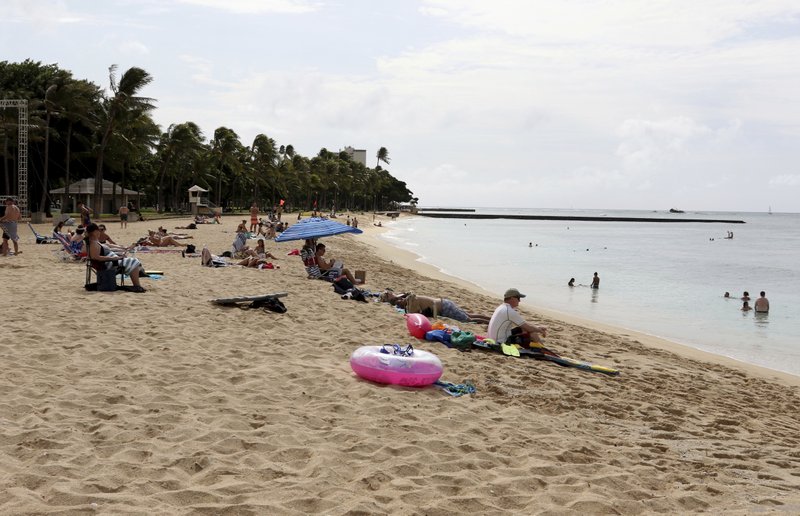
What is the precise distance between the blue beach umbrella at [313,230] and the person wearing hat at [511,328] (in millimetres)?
5632

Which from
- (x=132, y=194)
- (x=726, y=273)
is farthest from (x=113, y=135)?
(x=726, y=273)

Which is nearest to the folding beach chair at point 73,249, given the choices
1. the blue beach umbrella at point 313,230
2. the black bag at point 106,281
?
the blue beach umbrella at point 313,230

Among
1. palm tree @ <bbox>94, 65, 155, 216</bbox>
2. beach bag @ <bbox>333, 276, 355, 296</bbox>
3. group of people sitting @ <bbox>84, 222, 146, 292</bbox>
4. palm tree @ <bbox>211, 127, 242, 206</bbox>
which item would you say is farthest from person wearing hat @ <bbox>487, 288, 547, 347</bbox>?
palm tree @ <bbox>211, 127, 242, 206</bbox>

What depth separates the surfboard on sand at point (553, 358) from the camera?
7.84 m

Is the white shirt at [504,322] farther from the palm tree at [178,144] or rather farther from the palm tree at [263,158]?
the palm tree at [263,158]

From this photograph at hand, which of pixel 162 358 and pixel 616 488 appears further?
pixel 162 358

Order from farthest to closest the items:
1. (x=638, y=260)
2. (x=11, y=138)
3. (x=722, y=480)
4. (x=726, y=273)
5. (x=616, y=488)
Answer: (x=638, y=260)
(x=11, y=138)
(x=726, y=273)
(x=722, y=480)
(x=616, y=488)

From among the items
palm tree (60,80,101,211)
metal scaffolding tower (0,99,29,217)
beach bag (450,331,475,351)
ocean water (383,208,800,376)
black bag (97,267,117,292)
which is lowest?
ocean water (383,208,800,376)

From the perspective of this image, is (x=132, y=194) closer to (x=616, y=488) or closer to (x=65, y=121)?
(x=65, y=121)

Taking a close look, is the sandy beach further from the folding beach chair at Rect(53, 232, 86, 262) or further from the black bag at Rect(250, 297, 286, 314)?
the folding beach chair at Rect(53, 232, 86, 262)

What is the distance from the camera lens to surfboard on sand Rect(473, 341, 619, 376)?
7.84 meters

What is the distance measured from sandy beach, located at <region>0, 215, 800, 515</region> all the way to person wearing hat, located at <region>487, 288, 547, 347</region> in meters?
0.49

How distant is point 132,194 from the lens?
46.2m

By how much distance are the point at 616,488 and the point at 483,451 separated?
92 cm
